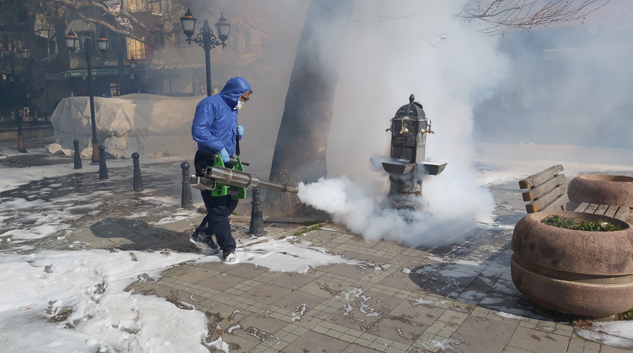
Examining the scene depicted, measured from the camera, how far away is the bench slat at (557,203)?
5.31 m

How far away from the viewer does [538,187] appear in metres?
5.27

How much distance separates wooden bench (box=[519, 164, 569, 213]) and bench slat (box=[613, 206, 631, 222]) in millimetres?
686

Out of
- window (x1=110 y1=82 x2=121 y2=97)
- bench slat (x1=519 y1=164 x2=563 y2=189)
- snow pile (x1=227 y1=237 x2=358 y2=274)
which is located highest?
window (x1=110 y1=82 x2=121 y2=97)

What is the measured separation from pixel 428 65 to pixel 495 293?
20.7 ft

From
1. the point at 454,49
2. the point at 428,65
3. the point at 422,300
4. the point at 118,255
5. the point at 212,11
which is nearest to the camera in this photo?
the point at 422,300

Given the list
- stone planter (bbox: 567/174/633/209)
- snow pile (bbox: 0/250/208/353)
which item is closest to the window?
snow pile (bbox: 0/250/208/353)

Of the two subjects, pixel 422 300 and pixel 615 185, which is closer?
pixel 422 300

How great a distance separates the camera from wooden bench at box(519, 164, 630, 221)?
4820mm

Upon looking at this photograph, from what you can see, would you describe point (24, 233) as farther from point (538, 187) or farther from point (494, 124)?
point (494, 124)

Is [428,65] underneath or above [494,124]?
above

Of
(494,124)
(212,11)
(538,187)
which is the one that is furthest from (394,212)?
(494,124)

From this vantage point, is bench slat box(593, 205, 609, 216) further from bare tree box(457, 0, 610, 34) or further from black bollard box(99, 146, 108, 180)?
black bollard box(99, 146, 108, 180)

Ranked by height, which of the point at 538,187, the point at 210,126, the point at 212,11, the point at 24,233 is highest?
the point at 212,11

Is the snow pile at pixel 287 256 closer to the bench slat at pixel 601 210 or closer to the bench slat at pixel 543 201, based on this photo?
the bench slat at pixel 543 201
